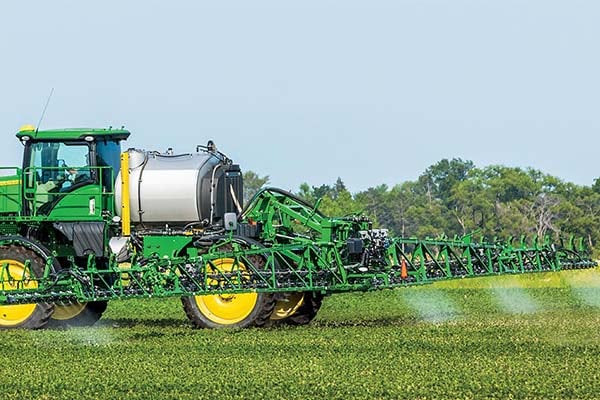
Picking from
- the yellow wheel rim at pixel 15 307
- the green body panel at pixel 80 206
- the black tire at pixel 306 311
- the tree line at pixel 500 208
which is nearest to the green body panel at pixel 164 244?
the green body panel at pixel 80 206

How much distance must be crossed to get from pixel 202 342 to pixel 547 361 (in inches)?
194

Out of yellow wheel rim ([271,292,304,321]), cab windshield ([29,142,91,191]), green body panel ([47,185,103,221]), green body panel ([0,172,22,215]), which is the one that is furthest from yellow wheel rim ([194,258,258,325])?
green body panel ([0,172,22,215])

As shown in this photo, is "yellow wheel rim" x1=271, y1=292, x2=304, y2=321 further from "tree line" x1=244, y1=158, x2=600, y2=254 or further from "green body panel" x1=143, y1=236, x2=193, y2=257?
"tree line" x1=244, y1=158, x2=600, y2=254

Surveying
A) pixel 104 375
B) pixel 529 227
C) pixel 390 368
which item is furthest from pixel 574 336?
pixel 529 227

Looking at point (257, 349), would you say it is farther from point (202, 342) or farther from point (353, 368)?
point (353, 368)

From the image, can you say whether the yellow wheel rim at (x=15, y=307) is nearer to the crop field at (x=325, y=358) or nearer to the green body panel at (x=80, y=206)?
the crop field at (x=325, y=358)

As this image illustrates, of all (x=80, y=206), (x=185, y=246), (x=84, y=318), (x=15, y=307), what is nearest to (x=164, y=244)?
(x=185, y=246)

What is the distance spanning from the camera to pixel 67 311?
21562mm

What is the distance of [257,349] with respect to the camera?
1691cm

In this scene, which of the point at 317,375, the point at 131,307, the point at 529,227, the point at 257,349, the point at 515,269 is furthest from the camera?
the point at 529,227

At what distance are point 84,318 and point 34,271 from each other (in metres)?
1.94

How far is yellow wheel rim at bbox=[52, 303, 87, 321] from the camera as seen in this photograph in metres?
21.5

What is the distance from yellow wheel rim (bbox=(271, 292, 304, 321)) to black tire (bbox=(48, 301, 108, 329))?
121 inches

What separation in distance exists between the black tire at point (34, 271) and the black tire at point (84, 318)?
106cm
